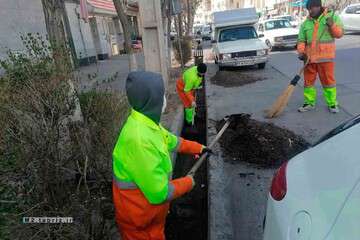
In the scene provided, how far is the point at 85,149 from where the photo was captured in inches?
115

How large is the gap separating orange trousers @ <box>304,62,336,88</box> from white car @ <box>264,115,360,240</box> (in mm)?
4471

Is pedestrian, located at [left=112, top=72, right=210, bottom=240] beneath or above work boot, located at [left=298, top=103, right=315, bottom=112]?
above

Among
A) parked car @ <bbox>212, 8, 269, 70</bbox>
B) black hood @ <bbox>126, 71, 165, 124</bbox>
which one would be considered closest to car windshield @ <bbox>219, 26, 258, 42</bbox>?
parked car @ <bbox>212, 8, 269, 70</bbox>

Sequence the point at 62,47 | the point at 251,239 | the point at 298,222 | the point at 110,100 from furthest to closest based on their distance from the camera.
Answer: the point at 110,100 < the point at 62,47 < the point at 251,239 < the point at 298,222

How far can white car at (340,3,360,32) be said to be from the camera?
68.1ft

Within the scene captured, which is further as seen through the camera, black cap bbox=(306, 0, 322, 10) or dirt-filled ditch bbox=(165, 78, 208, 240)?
black cap bbox=(306, 0, 322, 10)

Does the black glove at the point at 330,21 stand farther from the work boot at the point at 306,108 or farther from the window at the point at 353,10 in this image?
the window at the point at 353,10

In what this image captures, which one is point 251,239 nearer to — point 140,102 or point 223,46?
point 140,102

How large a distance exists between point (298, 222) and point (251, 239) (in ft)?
5.33

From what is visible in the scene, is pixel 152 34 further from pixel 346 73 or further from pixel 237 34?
pixel 237 34

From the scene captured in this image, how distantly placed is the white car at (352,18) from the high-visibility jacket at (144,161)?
2198 centimetres

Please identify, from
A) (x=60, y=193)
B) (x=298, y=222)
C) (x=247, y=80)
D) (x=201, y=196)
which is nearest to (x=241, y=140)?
(x=201, y=196)

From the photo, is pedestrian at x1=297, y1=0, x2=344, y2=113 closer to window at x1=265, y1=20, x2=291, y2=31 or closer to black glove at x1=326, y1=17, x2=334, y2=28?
black glove at x1=326, y1=17, x2=334, y2=28

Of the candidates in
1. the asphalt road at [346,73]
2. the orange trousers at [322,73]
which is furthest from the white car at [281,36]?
the orange trousers at [322,73]
